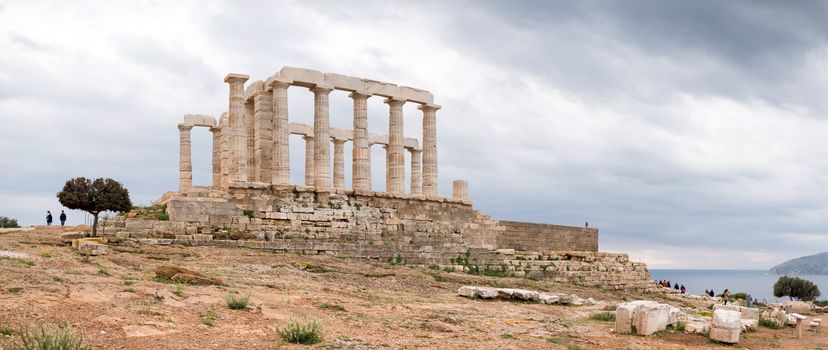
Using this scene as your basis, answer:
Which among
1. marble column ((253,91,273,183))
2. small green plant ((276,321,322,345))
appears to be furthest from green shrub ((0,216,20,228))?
small green plant ((276,321,322,345))

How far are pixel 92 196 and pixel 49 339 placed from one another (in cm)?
1669

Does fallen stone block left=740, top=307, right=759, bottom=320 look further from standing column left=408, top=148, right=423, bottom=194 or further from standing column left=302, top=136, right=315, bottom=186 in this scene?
standing column left=302, top=136, right=315, bottom=186

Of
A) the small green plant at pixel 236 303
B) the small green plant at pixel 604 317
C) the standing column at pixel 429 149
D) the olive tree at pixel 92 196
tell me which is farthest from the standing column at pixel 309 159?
the small green plant at pixel 236 303

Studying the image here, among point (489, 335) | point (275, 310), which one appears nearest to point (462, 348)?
point (489, 335)

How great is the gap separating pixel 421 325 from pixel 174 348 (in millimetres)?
Result: 5639

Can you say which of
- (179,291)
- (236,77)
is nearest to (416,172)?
(236,77)

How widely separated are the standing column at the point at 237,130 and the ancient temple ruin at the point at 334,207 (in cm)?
5

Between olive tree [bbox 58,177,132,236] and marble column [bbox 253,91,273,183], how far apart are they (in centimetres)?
784

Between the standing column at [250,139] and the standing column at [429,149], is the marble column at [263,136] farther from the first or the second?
the standing column at [429,149]

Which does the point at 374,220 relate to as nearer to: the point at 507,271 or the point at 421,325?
the point at 507,271

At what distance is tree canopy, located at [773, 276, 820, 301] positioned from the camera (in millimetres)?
54188

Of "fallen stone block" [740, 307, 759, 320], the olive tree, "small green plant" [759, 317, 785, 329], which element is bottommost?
"small green plant" [759, 317, 785, 329]

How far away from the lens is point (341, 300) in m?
17.7

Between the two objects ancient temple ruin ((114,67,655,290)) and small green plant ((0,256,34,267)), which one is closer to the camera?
small green plant ((0,256,34,267))
